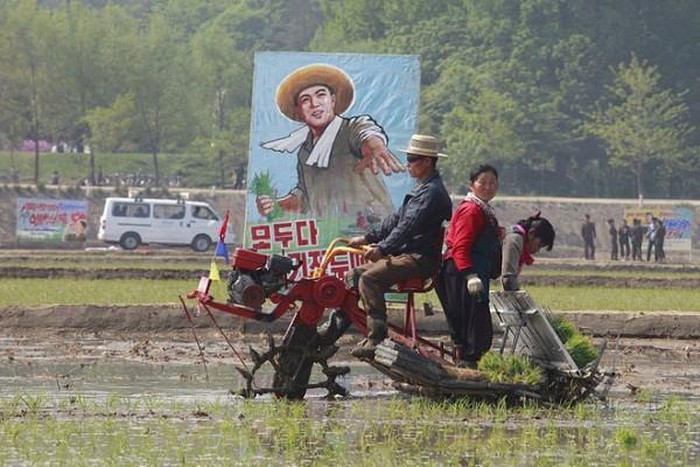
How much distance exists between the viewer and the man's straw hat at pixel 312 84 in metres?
22.2

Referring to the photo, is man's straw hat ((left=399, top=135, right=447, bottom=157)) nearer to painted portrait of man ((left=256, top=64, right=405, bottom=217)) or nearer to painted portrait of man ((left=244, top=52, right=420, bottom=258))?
painted portrait of man ((left=244, top=52, right=420, bottom=258))

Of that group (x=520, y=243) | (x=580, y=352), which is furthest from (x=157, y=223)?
(x=520, y=243)

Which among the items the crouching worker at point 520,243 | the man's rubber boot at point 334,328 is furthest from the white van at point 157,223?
the crouching worker at point 520,243

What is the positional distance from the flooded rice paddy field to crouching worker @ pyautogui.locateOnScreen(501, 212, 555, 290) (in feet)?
2.84

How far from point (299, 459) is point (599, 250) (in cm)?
5994

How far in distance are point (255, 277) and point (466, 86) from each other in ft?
266

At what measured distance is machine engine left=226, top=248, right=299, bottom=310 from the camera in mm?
13461

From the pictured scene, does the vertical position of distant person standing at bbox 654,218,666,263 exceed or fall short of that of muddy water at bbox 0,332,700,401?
it falls short

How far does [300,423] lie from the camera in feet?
40.8

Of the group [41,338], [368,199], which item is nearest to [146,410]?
[41,338]

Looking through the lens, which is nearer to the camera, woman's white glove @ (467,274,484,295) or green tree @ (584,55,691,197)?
woman's white glove @ (467,274,484,295)

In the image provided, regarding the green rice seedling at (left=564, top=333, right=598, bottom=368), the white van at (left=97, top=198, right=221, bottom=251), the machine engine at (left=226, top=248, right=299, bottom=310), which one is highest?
the machine engine at (left=226, top=248, right=299, bottom=310)

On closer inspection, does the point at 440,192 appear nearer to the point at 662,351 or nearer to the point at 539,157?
the point at 662,351

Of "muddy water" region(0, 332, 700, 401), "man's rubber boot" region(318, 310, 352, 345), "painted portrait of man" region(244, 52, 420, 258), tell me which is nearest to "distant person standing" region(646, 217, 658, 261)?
"painted portrait of man" region(244, 52, 420, 258)
